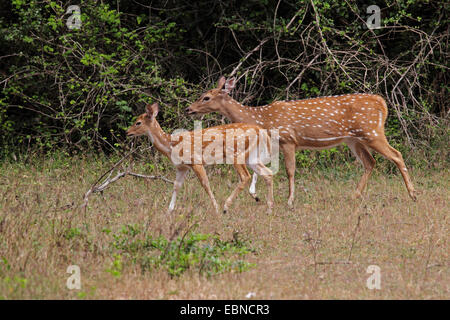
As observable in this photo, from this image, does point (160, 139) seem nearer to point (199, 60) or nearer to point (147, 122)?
point (147, 122)

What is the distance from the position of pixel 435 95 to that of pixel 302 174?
288 centimetres

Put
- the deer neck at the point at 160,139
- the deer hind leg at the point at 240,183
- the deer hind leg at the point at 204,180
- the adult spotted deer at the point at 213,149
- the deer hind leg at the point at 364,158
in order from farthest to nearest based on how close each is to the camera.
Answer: the deer hind leg at the point at 364,158, the deer neck at the point at 160,139, the adult spotted deer at the point at 213,149, the deer hind leg at the point at 240,183, the deer hind leg at the point at 204,180

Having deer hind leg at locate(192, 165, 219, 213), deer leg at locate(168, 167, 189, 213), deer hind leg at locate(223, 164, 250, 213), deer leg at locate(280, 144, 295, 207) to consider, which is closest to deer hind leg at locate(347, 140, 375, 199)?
deer leg at locate(280, 144, 295, 207)

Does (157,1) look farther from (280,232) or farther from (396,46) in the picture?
(280,232)

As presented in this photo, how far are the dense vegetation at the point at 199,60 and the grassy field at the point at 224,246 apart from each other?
2.12 metres

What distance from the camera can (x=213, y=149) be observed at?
8320 mm

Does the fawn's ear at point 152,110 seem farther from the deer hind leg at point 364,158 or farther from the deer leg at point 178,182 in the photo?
the deer hind leg at point 364,158

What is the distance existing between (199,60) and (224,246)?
6.50 m

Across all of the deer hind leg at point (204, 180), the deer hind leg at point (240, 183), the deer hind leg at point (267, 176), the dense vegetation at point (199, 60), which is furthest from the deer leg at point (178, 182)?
the dense vegetation at point (199, 60)

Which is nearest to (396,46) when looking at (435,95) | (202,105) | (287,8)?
(435,95)

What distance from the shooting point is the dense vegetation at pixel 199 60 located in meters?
10.8

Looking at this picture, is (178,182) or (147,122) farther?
(147,122)

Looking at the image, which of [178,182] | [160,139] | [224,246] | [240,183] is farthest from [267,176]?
[224,246]

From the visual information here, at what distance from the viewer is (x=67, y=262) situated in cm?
570
